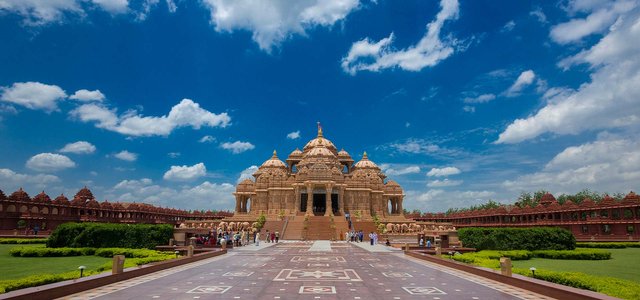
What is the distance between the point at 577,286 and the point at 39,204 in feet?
168

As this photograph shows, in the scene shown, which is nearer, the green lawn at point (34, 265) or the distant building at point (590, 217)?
the green lawn at point (34, 265)

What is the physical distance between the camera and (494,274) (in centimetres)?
1473

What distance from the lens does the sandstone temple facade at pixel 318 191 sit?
6081 cm

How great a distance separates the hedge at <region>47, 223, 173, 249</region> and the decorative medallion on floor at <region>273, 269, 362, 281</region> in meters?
13.8

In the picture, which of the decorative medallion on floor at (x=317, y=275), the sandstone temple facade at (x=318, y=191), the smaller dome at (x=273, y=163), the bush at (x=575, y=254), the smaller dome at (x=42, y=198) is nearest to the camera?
the decorative medallion on floor at (x=317, y=275)

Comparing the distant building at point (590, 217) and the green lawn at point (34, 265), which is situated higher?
the distant building at point (590, 217)

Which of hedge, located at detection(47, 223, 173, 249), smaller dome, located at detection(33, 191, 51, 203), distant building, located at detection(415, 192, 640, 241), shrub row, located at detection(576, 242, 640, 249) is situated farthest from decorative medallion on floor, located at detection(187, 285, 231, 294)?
smaller dome, located at detection(33, 191, 51, 203)

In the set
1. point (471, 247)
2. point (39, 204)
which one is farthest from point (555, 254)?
point (39, 204)

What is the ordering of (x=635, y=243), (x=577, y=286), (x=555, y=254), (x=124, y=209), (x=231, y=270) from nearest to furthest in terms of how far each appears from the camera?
1. (x=577, y=286)
2. (x=231, y=270)
3. (x=555, y=254)
4. (x=635, y=243)
5. (x=124, y=209)

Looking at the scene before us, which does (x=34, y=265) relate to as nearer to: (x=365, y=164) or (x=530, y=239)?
(x=530, y=239)

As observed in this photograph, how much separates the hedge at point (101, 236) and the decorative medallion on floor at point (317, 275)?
45.2 ft

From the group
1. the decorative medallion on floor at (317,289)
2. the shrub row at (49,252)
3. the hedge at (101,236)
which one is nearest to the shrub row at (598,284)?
the decorative medallion on floor at (317,289)

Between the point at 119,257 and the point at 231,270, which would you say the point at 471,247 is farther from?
the point at 119,257

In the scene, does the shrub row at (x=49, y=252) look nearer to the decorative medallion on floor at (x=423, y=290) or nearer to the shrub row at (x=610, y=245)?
the decorative medallion on floor at (x=423, y=290)
